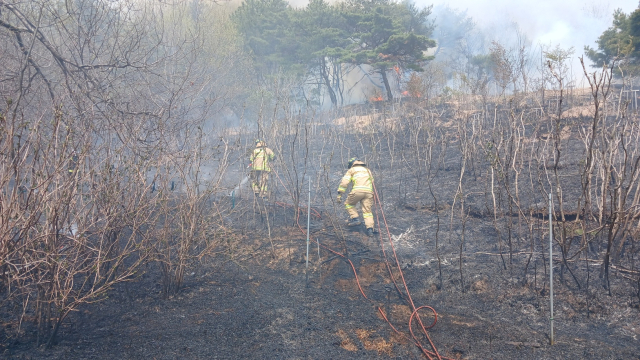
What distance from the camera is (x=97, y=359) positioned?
305 centimetres

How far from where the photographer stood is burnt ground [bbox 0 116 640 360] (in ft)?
11.1

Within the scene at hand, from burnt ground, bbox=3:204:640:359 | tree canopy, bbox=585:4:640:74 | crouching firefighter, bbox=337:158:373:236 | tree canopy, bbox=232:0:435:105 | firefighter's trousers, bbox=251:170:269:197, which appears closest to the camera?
burnt ground, bbox=3:204:640:359

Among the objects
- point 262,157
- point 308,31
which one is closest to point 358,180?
point 262,157

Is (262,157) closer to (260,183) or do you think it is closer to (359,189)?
(260,183)

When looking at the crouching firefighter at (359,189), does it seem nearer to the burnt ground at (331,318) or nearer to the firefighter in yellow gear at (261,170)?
the firefighter in yellow gear at (261,170)

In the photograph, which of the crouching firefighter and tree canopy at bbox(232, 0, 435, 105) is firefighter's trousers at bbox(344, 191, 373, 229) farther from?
tree canopy at bbox(232, 0, 435, 105)

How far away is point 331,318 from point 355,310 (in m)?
0.33

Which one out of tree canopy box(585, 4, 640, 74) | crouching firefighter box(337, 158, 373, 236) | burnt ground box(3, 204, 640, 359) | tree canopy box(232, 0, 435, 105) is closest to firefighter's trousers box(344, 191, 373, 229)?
crouching firefighter box(337, 158, 373, 236)

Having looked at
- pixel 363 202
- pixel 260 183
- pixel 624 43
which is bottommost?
pixel 363 202

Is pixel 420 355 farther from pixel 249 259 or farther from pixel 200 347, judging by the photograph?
pixel 249 259

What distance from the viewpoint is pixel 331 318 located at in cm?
407

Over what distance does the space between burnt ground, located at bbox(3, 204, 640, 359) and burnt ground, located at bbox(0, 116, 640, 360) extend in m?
0.01

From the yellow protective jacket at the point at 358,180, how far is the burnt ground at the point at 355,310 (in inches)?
46.9

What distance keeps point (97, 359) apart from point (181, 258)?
1304 mm
